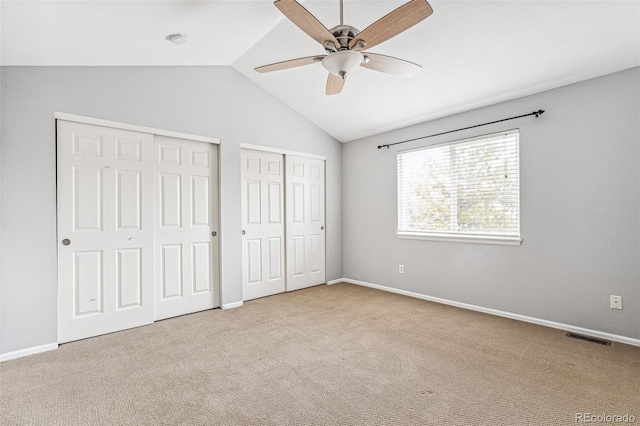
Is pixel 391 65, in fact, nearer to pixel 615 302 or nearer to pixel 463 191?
pixel 463 191

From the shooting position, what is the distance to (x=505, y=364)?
245 cm

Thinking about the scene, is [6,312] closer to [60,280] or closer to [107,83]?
[60,280]

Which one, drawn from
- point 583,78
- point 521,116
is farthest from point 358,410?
point 583,78

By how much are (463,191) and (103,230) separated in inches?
156

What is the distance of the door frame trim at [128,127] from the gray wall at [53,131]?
0.05m

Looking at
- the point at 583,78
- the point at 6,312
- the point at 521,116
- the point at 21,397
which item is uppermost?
the point at 583,78

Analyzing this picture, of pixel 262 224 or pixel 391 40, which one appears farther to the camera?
pixel 262 224

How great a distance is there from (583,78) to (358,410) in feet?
11.4

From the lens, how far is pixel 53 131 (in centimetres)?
287

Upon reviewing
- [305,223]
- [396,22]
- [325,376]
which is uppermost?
[396,22]

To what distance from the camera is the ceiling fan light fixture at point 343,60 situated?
2076 mm

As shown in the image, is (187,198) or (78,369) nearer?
(78,369)

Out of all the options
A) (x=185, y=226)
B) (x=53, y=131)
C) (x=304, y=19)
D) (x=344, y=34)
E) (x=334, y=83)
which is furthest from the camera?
(x=185, y=226)

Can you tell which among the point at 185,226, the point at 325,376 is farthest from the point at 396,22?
the point at 185,226
